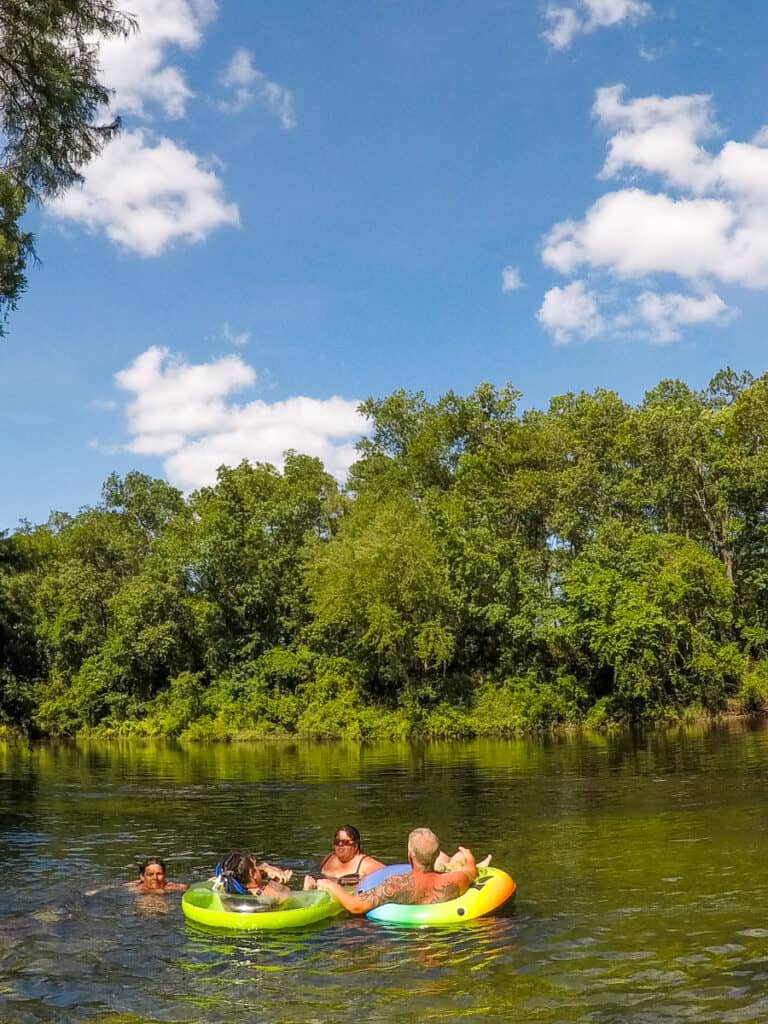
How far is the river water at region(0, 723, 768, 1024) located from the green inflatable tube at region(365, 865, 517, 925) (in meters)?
0.15

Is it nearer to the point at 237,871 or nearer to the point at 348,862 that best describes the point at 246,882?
the point at 237,871

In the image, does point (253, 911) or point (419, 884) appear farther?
point (419, 884)

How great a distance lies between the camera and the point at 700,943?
25.5 ft

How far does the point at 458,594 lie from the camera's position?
38.7 meters

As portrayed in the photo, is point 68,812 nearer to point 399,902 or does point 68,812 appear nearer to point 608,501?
point 399,902

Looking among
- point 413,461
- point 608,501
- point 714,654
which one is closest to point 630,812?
point 714,654

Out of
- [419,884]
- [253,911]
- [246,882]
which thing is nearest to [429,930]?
[419,884]

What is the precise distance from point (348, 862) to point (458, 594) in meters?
28.3

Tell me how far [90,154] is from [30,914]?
29.7ft

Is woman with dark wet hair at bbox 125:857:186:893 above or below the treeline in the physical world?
below

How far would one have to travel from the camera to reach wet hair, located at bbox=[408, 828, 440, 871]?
9125 millimetres

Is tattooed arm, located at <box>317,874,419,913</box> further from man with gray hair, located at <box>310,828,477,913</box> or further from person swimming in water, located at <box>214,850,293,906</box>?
person swimming in water, located at <box>214,850,293,906</box>

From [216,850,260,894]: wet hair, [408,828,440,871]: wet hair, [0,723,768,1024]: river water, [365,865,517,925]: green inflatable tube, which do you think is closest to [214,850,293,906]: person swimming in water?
[216,850,260,894]: wet hair

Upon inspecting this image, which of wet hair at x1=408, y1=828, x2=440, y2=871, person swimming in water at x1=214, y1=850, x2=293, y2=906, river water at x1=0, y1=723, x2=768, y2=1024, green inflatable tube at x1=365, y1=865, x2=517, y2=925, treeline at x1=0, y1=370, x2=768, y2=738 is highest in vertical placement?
treeline at x1=0, y1=370, x2=768, y2=738
